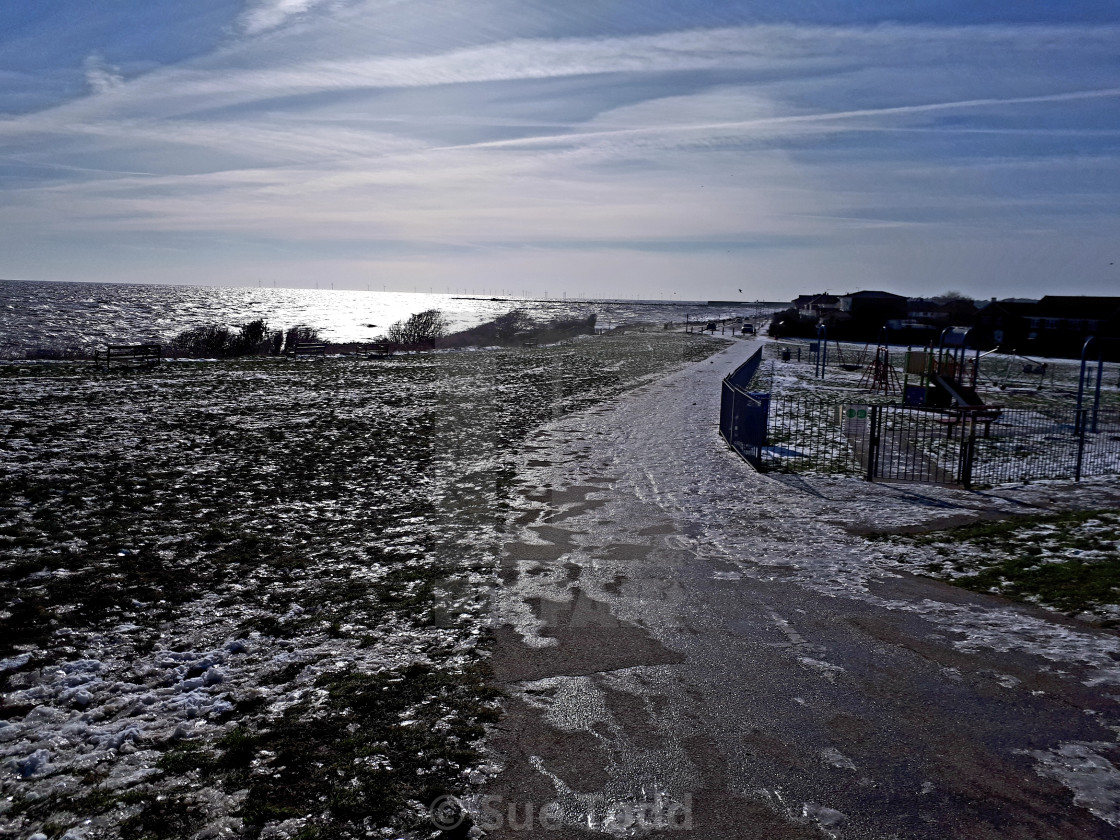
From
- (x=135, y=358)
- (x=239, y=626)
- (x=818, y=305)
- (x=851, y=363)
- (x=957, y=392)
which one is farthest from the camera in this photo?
(x=818, y=305)

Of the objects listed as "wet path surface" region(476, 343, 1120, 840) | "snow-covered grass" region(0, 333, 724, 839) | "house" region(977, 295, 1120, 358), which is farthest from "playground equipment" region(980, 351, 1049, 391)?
"snow-covered grass" region(0, 333, 724, 839)

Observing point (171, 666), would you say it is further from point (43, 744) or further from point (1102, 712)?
point (1102, 712)

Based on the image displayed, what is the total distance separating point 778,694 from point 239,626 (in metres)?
4.95

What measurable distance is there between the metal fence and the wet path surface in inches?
175

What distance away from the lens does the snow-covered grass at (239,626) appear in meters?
4.46

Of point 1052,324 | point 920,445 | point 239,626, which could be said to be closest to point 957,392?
point 920,445

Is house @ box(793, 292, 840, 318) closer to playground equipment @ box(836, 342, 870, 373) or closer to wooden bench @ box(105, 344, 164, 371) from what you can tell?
playground equipment @ box(836, 342, 870, 373)

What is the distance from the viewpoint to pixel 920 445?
18.4 meters

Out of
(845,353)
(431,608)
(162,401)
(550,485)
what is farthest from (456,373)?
(845,353)

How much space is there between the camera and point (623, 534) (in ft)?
33.5

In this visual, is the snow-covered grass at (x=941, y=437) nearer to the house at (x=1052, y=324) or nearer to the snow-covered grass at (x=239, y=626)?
the snow-covered grass at (x=239, y=626)

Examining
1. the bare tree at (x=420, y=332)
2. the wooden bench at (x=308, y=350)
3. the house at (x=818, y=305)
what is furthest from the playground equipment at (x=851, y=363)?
the house at (x=818, y=305)

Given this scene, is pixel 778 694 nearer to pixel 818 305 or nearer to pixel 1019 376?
pixel 1019 376

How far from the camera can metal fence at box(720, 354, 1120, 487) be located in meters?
14.5
